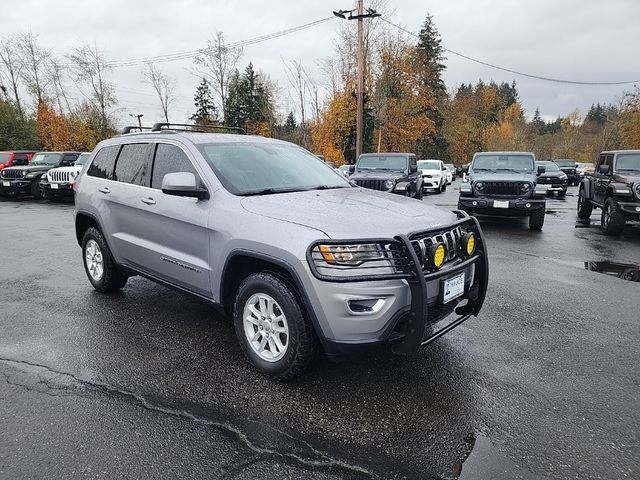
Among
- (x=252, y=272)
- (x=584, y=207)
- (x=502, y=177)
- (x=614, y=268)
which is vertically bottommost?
(x=614, y=268)

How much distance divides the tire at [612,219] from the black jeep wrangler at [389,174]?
5.36 metres

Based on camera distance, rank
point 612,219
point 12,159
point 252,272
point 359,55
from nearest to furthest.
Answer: point 252,272
point 612,219
point 12,159
point 359,55

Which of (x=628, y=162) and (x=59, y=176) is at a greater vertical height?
(x=628, y=162)

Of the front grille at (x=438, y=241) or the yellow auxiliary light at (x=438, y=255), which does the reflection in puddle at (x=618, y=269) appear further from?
the yellow auxiliary light at (x=438, y=255)

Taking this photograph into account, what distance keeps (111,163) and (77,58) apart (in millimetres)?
47831

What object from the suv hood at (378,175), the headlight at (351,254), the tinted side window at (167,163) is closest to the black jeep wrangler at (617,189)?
the suv hood at (378,175)

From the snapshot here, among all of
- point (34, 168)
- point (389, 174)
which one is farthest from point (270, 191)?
point (34, 168)

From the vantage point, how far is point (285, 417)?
2.86 metres

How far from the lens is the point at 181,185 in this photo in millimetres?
3508

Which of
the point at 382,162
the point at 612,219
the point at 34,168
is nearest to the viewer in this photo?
the point at 612,219

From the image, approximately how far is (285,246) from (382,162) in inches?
489

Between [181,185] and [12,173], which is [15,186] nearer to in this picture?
[12,173]

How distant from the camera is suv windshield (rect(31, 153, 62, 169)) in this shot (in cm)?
1895

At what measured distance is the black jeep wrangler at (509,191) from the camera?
34.0 ft
